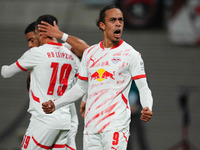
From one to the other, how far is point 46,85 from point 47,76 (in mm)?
98

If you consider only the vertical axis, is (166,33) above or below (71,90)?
above

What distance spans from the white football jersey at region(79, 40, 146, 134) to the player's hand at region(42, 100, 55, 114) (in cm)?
37

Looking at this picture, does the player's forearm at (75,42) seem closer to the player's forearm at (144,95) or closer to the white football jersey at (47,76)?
the white football jersey at (47,76)

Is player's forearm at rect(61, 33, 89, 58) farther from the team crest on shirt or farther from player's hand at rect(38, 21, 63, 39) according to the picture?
the team crest on shirt

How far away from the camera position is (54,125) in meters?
4.99

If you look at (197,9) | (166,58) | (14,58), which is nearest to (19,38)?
(14,58)

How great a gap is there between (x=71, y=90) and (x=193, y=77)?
866 cm

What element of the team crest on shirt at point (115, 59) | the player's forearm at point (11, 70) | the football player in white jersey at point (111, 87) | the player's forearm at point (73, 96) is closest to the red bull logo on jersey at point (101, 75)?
the football player in white jersey at point (111, 87)

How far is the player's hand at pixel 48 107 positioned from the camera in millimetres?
4578

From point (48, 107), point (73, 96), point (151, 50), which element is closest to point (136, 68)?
point (73, 96)

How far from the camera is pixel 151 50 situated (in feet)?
46.3

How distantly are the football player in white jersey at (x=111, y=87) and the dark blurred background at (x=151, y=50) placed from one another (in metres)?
5.22

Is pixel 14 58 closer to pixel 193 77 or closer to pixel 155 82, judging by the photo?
pixel 155 82

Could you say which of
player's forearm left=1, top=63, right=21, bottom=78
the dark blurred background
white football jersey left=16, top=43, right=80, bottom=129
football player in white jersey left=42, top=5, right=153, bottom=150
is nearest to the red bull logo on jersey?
football player in white jersey left=42, top=5, right=153, bottom=150
